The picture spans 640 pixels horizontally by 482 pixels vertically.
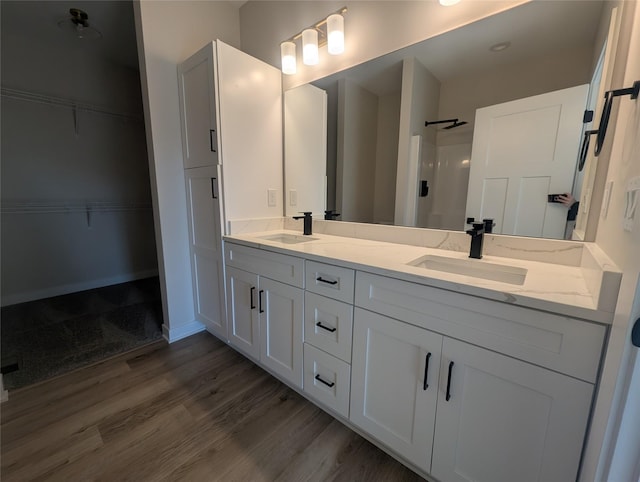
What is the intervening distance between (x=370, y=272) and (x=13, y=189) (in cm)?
355

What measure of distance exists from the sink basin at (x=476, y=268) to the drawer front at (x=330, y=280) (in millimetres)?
270

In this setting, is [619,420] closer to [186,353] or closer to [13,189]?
[186,353]

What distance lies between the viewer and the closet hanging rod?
8.07 ft

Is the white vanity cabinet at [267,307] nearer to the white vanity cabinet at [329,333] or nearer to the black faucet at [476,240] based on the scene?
the white vanity cabinet at [329,333]

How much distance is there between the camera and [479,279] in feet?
2.83

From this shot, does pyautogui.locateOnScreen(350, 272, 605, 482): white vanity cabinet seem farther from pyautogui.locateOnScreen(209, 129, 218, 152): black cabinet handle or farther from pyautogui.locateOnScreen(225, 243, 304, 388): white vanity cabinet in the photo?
pyautogui.locateOnScreen(209, 129, 218, 152): black cabinet handle

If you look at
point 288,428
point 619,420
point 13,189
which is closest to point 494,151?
point 619,420

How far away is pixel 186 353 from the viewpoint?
1.92 m

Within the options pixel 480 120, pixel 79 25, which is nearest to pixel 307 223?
pixel 480 120

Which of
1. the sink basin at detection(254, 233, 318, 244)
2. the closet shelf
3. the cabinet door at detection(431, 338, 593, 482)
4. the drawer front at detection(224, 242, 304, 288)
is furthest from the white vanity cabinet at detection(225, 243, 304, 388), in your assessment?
the closet shelf

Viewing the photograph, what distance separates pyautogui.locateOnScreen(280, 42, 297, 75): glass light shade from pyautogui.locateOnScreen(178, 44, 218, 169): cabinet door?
49 centimetres

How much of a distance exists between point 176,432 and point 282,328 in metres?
0.68

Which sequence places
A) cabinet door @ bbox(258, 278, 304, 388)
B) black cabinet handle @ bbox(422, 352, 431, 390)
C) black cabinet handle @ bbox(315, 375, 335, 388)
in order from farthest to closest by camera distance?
cabinet door @ bbox(258, 278, 304, 388)
black cabinet handle @ bbox(315, 375, 335, 388)
black cabinet handle @ bbox(422, 352, 431, 390)

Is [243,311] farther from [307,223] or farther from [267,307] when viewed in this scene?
[307,223]
